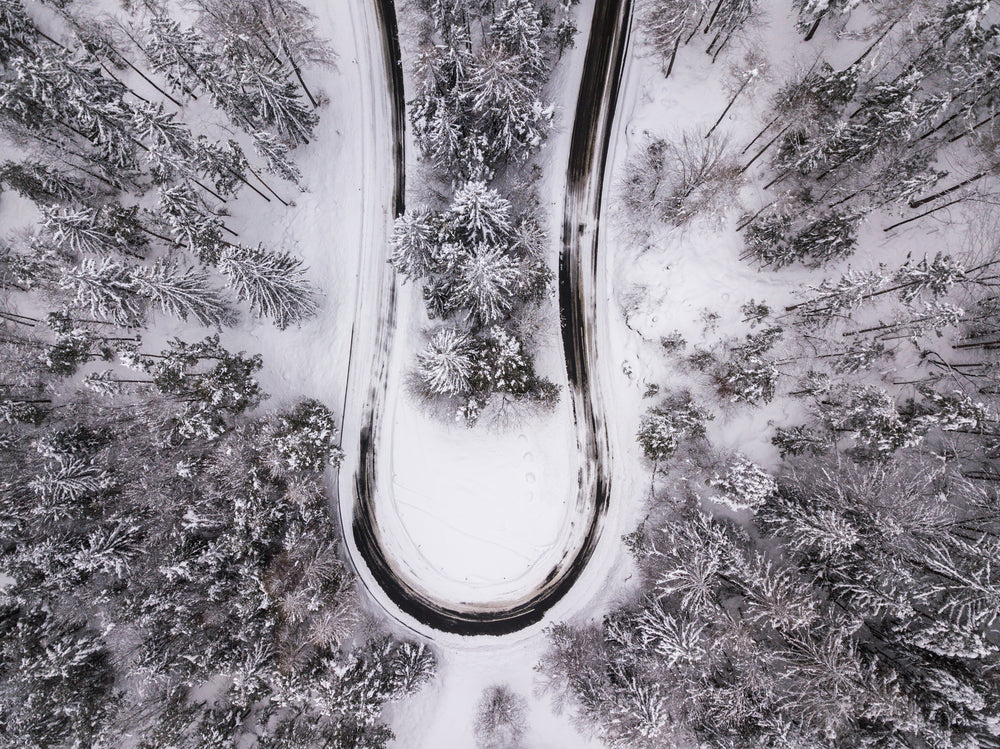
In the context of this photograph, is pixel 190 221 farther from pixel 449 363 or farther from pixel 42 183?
pixel 449 363

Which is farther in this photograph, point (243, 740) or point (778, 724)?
point (243, 740)

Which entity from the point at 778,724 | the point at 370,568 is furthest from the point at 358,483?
the point at 778,724

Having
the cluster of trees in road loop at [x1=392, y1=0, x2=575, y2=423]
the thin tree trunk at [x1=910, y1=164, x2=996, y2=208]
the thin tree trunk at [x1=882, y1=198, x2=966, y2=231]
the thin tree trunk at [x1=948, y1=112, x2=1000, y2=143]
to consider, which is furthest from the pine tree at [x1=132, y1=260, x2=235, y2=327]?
the thin tree trunk at [x1=948, y1=112, x2=1000, y2=143]

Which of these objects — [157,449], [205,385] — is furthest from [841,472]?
[157,449]

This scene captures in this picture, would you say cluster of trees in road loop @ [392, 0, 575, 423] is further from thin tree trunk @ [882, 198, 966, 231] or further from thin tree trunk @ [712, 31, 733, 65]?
thin tree trunk @ [882, 198, 966, 231]

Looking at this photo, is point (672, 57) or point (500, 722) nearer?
point (672, 57)

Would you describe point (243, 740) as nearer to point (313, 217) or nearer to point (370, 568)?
point (370, 568)

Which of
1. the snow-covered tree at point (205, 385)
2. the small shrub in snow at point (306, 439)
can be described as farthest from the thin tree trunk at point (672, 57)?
the snow-covered tree at point (205, 385)

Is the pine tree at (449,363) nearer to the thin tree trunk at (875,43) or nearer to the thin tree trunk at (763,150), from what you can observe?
the thin tree trunk at (763,150)
